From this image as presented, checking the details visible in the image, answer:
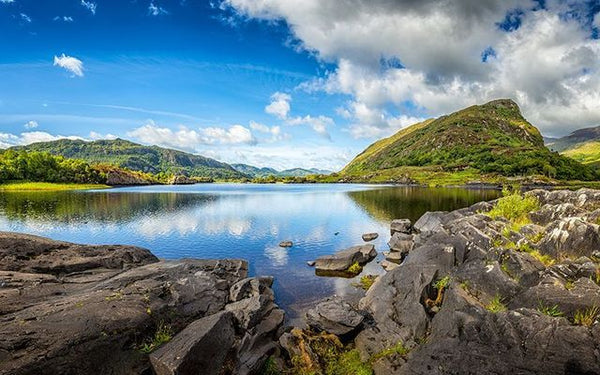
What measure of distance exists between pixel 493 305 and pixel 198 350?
1916 cm

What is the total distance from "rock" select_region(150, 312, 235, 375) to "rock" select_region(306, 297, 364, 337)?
7.33 metres

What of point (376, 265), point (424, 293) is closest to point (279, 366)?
point (424, 293)

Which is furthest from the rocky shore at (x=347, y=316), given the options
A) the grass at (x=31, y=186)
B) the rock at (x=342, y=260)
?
the grass at (x=31, y=186)

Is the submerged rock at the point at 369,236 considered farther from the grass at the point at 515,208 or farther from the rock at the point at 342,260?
the grass at the point at 515,208

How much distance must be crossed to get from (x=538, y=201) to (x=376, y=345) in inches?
1458

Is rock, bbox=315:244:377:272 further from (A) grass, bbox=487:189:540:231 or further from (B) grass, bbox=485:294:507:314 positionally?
(B) grass, bbox=485:294:507:314

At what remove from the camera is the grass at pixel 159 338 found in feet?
57.9

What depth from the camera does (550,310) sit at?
17531 millimetres

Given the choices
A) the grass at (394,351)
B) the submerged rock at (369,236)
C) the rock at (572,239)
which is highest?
the rock at (572,239)

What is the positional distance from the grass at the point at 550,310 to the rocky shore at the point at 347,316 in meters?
0.07

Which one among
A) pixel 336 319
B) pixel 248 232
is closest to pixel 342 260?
pixel 336 319

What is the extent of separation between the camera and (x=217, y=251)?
51125 millimetres

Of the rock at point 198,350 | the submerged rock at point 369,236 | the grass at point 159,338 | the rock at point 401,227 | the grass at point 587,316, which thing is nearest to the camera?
the rock at point 198,350

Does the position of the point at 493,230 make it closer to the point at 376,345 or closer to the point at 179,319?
the point at 376,345
